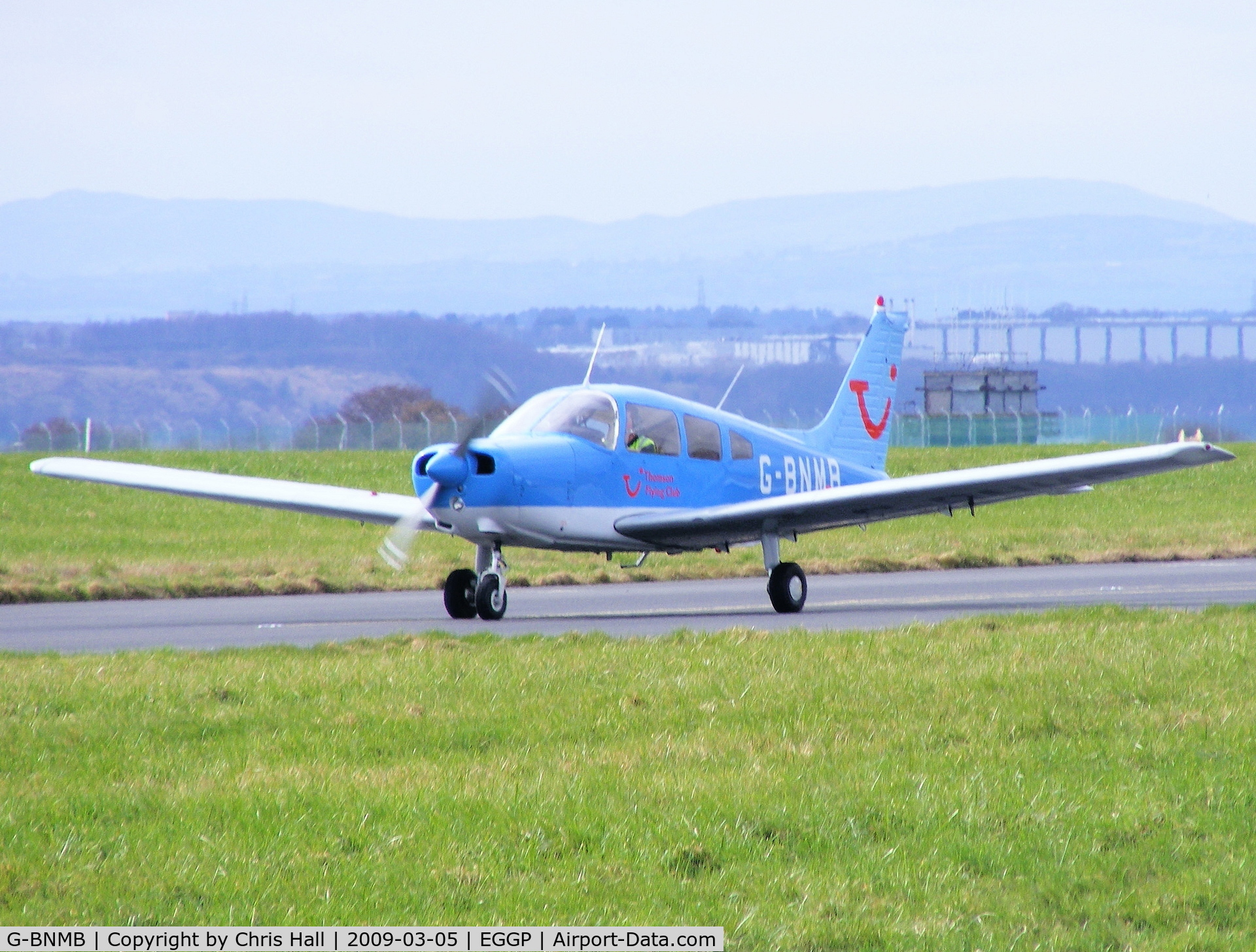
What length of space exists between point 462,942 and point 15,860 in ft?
5.99

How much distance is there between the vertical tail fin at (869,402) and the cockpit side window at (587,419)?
4997mm

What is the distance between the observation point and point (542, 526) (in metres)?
15.6

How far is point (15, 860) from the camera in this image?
18.9 feet

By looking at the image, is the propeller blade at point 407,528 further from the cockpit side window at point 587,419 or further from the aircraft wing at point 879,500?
the aircraft wing at point 879,500

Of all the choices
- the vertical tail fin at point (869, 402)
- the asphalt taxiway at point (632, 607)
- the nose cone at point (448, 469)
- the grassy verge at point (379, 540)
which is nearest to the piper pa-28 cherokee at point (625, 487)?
the nose cone at point (448, 469)

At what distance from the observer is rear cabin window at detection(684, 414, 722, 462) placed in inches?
689

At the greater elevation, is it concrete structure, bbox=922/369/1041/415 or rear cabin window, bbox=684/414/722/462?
rear cabin window, bbox=684/414/722/462

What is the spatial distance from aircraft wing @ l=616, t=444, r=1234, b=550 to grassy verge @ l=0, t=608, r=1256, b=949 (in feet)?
18.7

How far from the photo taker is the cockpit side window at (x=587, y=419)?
1619 centimetres

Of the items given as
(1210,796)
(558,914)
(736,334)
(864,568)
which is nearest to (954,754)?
(1210,796)

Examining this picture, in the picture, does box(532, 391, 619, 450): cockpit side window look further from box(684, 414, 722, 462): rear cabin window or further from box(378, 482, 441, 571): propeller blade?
box(378, 482, 441, 571): propeller blade

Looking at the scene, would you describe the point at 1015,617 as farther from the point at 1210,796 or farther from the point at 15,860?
the point at 15,860

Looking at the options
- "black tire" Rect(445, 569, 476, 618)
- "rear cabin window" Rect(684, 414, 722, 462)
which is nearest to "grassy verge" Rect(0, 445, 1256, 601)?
"rear cabin window" Rect(684, 414, 722, 462)
